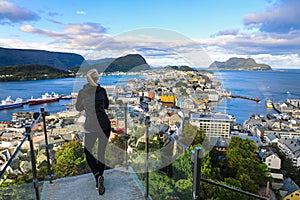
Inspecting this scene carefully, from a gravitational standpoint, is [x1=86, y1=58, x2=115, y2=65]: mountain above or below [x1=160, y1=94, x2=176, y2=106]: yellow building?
above

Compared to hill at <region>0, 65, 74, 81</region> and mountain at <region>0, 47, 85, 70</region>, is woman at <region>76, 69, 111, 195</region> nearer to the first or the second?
hill at <region>0, 65, 74, 81</region>

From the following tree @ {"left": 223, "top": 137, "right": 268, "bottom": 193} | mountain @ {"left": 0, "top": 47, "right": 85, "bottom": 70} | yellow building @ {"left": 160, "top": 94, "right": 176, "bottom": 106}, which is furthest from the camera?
mountain @ {"left": 0, "top": 47, "right": 85, "bottom": 70}

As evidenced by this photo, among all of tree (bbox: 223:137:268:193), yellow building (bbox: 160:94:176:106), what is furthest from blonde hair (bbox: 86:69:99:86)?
tree (bbox: 223:137:268:193)

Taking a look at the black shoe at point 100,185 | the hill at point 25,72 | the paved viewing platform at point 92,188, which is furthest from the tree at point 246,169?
the hill at point 25,72

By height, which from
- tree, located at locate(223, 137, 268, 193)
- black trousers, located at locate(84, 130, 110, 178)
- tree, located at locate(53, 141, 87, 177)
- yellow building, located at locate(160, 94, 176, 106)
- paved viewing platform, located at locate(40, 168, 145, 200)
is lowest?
tree, located at locate(223, 137, 268, 193)

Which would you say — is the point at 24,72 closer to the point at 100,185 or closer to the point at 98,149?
the point at 98,149

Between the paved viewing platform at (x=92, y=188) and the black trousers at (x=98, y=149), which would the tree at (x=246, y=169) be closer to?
the paved viewing platform at (x=92, y=188)
